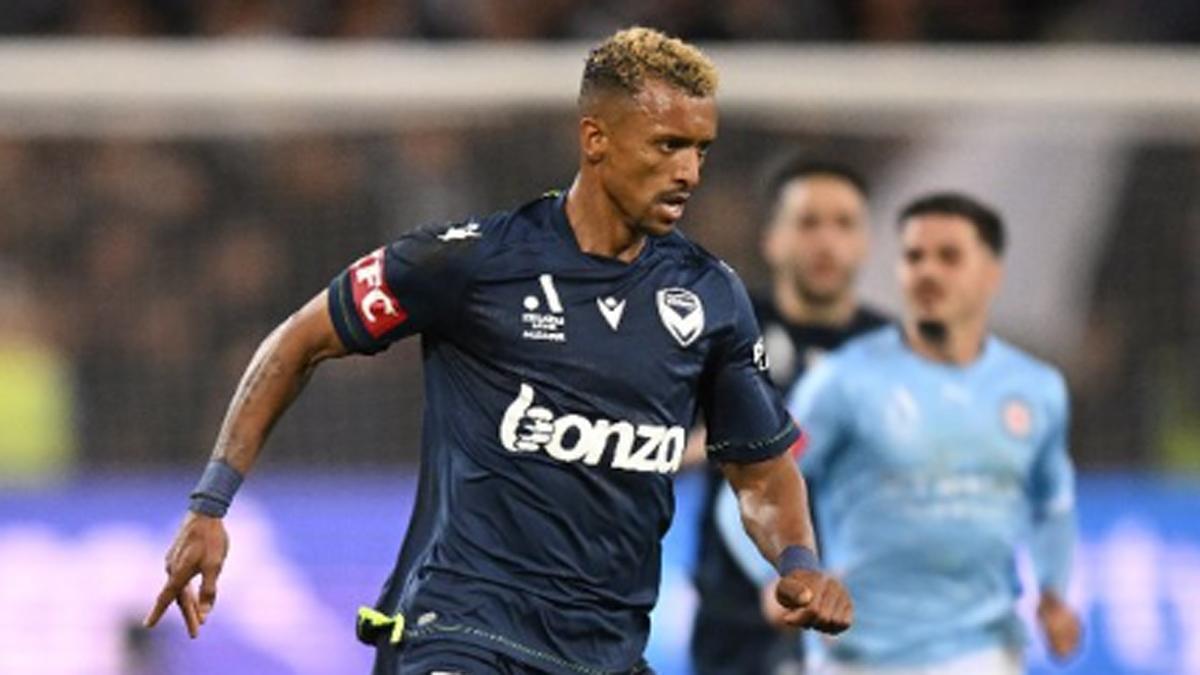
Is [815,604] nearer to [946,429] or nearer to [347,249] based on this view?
[946,429]

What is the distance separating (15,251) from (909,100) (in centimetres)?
367

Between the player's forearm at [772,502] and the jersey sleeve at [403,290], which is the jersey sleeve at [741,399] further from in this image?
the jersey sleeve at [403,290]

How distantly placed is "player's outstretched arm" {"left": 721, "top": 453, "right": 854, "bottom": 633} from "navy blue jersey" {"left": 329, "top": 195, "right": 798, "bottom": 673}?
240 mm

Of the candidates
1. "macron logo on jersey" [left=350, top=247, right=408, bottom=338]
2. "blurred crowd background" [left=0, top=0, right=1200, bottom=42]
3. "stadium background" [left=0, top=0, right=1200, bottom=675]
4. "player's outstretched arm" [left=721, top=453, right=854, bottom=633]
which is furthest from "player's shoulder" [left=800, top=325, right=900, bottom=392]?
"blurred crowd background" [left=0, top=0, right=1200, bottom=42]

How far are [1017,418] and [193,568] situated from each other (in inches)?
133

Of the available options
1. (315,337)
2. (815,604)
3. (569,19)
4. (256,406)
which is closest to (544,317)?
(315,337)

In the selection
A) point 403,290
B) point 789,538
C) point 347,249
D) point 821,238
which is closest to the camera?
point 403,290

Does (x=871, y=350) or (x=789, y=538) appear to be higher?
(x=871, y=350)

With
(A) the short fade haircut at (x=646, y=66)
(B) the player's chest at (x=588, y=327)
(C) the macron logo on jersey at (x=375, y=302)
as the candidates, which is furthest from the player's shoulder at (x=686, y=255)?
(C) the macron logo on jersey at (x=375, y=302)

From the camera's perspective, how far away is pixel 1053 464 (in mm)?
8570

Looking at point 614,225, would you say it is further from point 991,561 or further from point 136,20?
point 136,20

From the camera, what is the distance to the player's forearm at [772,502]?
622 centimetres

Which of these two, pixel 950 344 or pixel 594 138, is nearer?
pixel 594 138

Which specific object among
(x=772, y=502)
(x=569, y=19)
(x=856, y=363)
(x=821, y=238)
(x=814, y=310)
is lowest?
(x=772, y=502)
